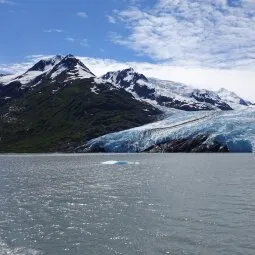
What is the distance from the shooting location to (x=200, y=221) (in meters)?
37.8

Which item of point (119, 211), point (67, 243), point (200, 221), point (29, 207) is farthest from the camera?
point (29, 207)

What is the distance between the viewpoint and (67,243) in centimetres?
3167

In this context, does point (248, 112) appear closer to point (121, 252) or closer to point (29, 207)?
point (29, 207)

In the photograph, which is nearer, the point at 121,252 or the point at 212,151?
the point at 121,252

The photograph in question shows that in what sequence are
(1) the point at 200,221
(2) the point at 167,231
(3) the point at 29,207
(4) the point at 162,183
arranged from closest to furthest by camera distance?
(2) the point at 167,231
(1) the point at 200,221
(3) the point at 29,207
(4) the point at 162,183

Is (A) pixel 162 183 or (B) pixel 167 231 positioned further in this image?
(A) pixel 162 183

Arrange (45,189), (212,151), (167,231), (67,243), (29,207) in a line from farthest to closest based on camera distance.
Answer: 1. (212,151)
2. (45,189)
3. (29,207)
4. (167,231)
5. (67,243)

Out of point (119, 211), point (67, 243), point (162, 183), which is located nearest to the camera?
point (67, 243)

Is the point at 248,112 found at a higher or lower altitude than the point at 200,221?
higher

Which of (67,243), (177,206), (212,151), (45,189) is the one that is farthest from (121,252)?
(212,151)

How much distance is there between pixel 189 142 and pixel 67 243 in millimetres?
169722

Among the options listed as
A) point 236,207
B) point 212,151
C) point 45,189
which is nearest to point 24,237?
point 236,207

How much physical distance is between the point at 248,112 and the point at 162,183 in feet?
434

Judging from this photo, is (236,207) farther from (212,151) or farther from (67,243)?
(212,151)
